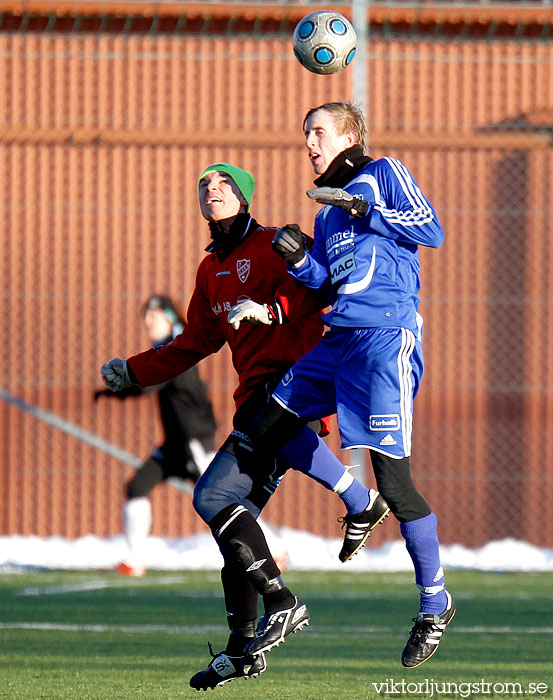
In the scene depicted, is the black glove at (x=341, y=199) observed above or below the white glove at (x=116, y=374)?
above

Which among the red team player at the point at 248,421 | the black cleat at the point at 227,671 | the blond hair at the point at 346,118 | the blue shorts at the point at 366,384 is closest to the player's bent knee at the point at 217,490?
the red team player at the point at 248,421

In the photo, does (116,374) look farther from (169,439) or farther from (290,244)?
Result: (169,439)

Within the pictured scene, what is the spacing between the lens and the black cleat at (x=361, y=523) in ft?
17.3

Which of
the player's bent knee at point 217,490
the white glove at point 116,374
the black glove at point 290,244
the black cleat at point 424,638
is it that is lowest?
the black cleat at point 424,638

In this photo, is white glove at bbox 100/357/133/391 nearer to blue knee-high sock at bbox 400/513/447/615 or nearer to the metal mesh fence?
blue knee-high sock at bbox 400/513/447/615

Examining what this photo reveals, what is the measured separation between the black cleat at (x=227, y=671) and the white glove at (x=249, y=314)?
1.34 meters

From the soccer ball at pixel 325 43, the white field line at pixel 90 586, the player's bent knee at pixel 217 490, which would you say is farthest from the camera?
the white field line at pixel 90 586

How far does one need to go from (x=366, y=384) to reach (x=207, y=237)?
6.67 meters

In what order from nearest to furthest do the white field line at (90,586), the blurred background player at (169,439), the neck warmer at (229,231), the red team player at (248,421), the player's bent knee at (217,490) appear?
1. the red team player at (248,421)
2. the player's bent knee at (217,490)
3. the neck warmer at (229,231)
4. the white field line at (90,586)
5. the blurred background player at (169,439)

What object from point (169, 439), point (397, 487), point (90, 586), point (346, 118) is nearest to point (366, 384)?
point (397, 487)

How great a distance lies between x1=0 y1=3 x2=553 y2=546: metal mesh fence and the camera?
37.1ft

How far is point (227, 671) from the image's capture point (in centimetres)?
511

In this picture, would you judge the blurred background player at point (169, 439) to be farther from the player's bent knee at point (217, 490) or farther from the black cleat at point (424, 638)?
the black cleat at point (424, 638)

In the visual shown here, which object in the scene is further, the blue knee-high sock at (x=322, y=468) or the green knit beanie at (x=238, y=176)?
the green knit beanie at (x=238, y=176)
